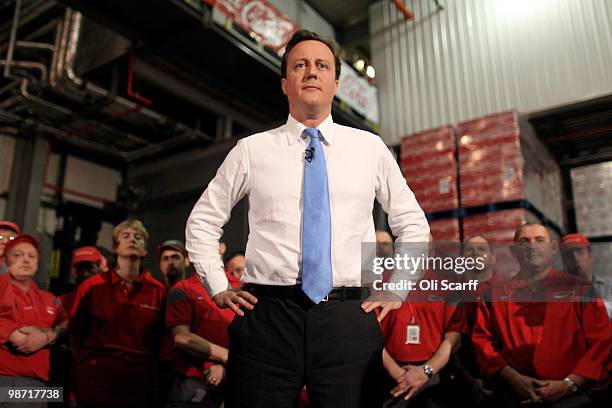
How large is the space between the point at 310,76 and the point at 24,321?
8.19ft

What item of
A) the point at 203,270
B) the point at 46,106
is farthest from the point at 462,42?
the point at 203,270

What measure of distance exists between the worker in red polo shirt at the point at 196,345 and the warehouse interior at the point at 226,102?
1892 millimetres

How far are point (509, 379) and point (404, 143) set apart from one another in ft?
12.9

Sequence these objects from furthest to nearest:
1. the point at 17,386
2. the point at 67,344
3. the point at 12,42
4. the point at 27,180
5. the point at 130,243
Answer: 1. the point at 27,180
2. the point at 12,42
3. the point at 67,344
4. the point at 130,243
5. the point at 17,386

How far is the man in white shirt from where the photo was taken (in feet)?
4.38

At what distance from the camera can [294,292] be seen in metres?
1.39

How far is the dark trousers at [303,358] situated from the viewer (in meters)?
1.32

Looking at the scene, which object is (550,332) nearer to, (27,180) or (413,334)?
(413,334)

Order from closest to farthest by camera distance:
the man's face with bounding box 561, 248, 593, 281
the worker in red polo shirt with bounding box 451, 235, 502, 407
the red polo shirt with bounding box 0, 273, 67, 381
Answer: the man's face with bounding box 561, 248, 593, 281, the worker in red polo shirt with bounding box 451, 235, 502, 407, the red polo shirt with bounding box 0, 273, 67, 381

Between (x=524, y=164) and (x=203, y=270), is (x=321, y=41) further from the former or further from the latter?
(x=524, y=164)

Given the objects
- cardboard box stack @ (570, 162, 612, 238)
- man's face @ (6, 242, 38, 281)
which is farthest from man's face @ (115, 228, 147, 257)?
cardboard box stack @ (570, 162, 612, 238)

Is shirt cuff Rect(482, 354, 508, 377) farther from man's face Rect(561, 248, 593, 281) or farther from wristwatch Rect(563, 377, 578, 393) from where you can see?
man's face Rect(561, 248, 593, 281)

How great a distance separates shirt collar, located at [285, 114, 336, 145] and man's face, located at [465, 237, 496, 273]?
691 millimetres

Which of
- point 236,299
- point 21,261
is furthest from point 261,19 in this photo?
point 236,299
